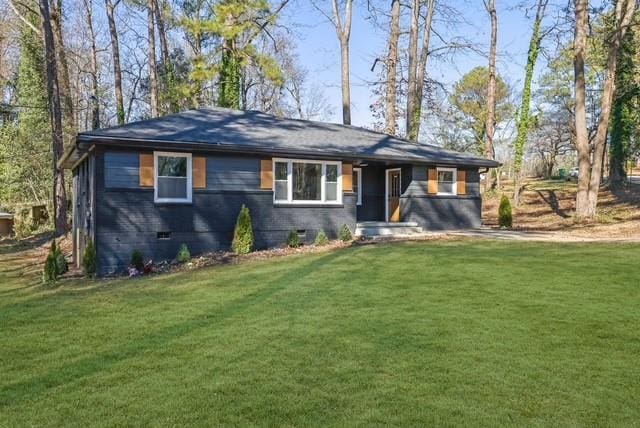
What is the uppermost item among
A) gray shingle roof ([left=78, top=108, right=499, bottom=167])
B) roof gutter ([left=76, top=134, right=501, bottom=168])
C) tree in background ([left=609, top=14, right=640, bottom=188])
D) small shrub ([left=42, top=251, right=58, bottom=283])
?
tree in background ([left=609, top=14, right=640, bottom=188])

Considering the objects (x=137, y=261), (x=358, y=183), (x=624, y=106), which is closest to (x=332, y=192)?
(x=358, y=183)

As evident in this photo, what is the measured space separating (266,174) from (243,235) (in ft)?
5.60

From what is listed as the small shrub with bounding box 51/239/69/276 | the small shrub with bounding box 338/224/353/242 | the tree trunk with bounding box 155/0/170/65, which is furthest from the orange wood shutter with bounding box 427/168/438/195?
the tree trunk with bounding box 155/0/170/65

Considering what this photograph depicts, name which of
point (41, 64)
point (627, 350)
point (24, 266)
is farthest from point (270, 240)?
point (41, 64)

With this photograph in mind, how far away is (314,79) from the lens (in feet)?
111

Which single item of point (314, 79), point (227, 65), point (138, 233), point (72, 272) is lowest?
point (72, 272)

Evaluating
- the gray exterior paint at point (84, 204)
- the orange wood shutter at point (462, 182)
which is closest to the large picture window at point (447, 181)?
the orange wood shutter at point (462, 182)

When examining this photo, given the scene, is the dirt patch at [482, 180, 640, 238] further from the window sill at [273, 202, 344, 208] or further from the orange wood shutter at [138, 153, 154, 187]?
the orange wood shutter at [138, 153, 154, 187]

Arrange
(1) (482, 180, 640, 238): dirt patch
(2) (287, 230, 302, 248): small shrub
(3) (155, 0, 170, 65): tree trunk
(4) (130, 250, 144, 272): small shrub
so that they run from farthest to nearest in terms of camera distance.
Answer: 1. (3) (155, 0, 170, 65): tree trunk
2. (1) (482, 180, 640, 238): dirt patch
3. (2) (287, 230, 302, 248): small shrub
4. (4) (130, 250, 144, 272): small shrub

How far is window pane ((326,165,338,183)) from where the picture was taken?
44.9 ft

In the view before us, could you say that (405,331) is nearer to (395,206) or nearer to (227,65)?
(395,206)

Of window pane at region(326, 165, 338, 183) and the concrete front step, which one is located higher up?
window pane at region(326, 165, 338, 183)

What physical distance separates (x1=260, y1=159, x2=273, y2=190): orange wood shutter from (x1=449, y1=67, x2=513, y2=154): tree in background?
80.8ft

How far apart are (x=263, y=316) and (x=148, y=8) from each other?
73.2ft
